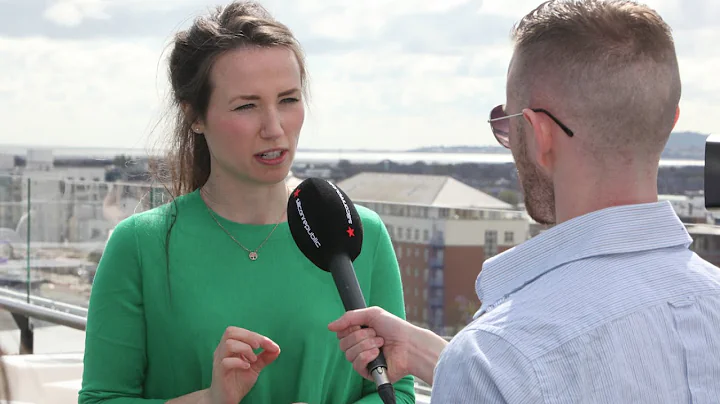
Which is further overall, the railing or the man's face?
the railing

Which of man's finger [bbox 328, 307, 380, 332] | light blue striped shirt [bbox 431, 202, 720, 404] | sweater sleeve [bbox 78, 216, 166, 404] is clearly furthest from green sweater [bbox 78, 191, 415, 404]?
light blue striped shirt [bbox 431, 202, 720, 404]

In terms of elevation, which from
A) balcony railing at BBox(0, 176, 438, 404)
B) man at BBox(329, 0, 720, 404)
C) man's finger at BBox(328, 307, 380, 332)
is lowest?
balcony railing at BBox(0, 176, 438, 404)

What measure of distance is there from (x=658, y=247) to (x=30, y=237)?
4.78 meters

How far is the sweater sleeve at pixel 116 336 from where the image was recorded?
1622 mm

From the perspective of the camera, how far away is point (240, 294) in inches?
65.9

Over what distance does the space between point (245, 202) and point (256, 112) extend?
19 centimetres

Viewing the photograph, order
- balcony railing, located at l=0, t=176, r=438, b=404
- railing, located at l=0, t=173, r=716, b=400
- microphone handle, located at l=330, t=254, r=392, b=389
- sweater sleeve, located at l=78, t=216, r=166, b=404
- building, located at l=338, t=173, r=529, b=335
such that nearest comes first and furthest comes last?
microphone handle, located at l=330, t=254, r=392, b=389, sweater sleeve, located at l=78, t=216, r=166, b=404, balcony railing, located at l=0, t=176, r=438, b=404, railing, located at l=0, t=173, r=716, b=400, building, located at l=338, t=173, r=529, b=335

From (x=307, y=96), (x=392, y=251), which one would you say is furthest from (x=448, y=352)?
(x=307, y=96)

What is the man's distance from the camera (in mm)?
872

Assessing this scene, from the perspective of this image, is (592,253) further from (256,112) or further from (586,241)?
(256,112)

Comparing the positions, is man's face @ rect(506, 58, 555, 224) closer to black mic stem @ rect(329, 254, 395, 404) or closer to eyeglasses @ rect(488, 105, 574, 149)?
eyeglasses @ rect(488, 105, 574, 149)

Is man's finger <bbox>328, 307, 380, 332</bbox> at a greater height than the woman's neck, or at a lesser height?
lesser

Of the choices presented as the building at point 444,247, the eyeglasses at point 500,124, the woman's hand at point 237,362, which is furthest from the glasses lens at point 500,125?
the building at point 444,247

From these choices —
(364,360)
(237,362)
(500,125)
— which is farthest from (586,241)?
(237,362)
